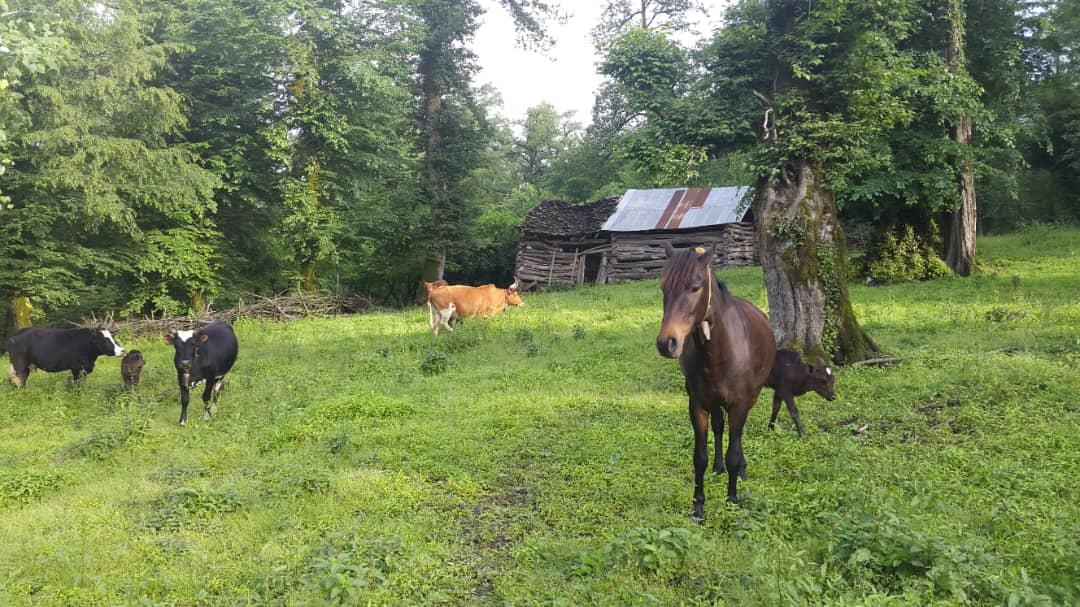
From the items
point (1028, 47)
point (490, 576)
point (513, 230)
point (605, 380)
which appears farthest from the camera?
point (513, 230)

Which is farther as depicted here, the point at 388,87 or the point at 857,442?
the point at 388,87

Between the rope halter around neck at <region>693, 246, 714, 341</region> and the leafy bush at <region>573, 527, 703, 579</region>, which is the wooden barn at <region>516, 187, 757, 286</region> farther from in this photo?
the leafy bush at <region>573, 527, 703, 579</region>

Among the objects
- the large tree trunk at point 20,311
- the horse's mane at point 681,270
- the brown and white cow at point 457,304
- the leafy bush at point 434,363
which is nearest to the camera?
the horse's mane at point 681,270

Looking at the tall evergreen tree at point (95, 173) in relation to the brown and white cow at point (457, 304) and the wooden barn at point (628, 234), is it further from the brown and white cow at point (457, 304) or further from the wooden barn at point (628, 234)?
the wooden barn at point (628, 234)

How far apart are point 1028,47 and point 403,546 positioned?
2542 centimetres

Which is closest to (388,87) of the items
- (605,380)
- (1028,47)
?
(605,380)

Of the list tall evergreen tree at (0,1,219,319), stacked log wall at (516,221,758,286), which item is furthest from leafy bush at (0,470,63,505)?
stacked log wall at (516,221,758,286)

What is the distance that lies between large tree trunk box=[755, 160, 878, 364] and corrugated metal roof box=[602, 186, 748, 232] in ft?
63.1

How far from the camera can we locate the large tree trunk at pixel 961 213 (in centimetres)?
1844

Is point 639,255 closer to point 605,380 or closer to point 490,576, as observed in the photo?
point 605,380

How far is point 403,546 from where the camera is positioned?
17.1 feet

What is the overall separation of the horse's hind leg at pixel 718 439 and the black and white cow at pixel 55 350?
10945mm

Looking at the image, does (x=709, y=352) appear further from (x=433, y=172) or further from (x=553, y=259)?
(x=553, y=259)

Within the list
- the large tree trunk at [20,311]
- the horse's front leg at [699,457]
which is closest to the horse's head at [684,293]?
the horse's front leg at [699,457]
